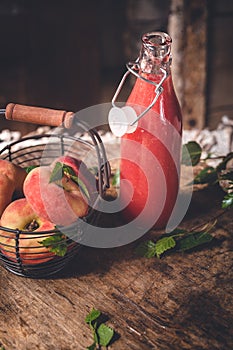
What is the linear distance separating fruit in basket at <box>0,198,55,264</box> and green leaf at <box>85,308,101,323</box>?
4.5 inches

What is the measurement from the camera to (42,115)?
931 mm

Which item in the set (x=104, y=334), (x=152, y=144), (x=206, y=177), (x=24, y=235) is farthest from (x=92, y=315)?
(x=206, y=177)

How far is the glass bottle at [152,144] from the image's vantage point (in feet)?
3.03

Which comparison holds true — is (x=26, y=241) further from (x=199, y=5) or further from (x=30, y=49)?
(x=30, y=49)

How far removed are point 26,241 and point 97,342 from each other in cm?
20

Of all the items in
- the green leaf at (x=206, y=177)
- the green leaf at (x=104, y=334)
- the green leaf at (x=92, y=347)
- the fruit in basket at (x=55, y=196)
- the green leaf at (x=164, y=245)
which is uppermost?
the fruit in basket at (x=55, y=196)

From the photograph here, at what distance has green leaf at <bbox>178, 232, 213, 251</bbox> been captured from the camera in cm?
96

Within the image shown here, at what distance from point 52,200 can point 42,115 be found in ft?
0.54

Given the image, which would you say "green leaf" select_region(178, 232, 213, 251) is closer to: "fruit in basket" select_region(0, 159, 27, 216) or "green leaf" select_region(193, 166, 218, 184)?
"green leaf" select_region(193, 166, 218, 184)

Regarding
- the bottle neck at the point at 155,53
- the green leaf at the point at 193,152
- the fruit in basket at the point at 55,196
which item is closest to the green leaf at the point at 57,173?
the fruit in basket at the point at 55,196

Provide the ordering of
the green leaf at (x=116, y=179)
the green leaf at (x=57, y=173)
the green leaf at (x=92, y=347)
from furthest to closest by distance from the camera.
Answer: the green leaf at (x=116, y=179)
the green leaf at (x=57, y=173)
the green leaf at (x=92, y=347)

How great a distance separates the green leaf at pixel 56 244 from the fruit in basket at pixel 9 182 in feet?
0.37

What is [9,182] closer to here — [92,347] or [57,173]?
[57,173]

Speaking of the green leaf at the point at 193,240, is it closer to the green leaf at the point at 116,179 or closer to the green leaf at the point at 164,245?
the green leaf at the point at 164,245
